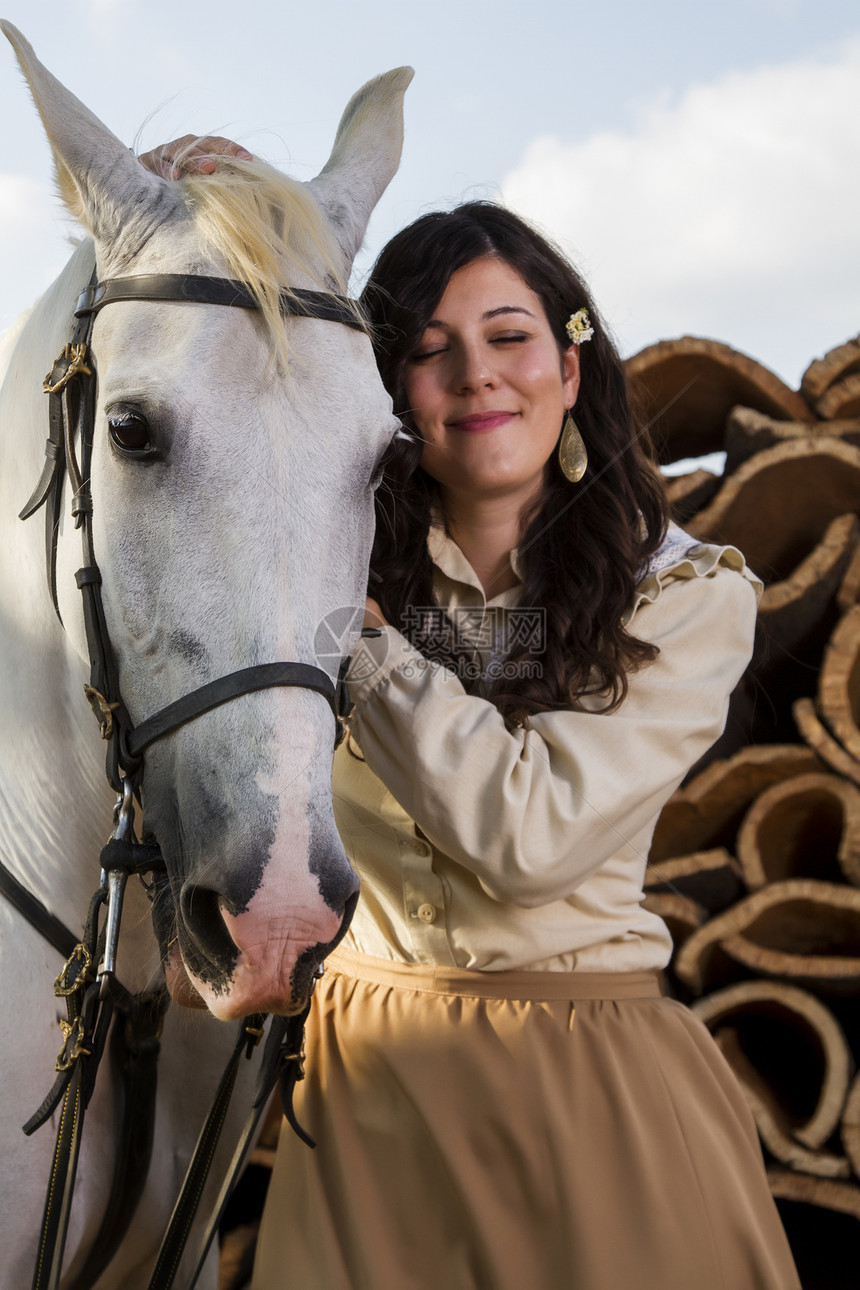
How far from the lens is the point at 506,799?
3.83ft

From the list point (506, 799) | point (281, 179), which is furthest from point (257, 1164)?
point (281, 179)

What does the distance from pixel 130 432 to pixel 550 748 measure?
2.17 feet

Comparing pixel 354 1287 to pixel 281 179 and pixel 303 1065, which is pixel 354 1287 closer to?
pixel 303 1065

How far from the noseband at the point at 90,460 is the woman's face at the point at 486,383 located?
1.05ft

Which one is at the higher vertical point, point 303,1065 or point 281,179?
point 281,179

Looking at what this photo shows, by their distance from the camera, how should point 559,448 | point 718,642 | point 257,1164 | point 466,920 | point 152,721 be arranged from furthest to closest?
point 257,1164 → point 559,448 → point 718,642 → point 466,920 → point 152,721

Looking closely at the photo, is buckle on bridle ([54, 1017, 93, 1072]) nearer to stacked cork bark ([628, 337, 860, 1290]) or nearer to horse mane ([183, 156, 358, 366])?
horse mane ([183, 156, 358, 366])

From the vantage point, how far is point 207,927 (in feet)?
3.00

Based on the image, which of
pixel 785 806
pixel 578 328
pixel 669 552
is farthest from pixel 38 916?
pixel 785 806

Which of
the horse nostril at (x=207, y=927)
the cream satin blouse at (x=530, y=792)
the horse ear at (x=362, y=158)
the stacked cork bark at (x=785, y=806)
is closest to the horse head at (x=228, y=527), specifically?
the horse nostril at (x=207, y=927)

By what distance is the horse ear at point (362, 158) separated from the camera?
49.0 inches

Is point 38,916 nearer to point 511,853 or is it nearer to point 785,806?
point 511,853

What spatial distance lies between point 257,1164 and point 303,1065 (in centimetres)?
98

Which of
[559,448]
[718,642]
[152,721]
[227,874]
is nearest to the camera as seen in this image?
[227,874]
